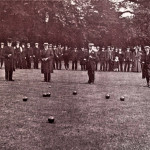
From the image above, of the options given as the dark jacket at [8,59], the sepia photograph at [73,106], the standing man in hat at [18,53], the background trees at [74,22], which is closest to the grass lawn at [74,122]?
the sepia photograph at [73,106]

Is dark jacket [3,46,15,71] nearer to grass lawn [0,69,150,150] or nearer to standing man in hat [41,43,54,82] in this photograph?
standing man in hat [41,43,54,82]

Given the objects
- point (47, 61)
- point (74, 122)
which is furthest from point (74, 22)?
point (74, 122)

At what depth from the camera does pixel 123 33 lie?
50.9 meters

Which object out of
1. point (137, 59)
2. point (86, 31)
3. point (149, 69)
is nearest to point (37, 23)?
point (86, 31)

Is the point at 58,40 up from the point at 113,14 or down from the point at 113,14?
down

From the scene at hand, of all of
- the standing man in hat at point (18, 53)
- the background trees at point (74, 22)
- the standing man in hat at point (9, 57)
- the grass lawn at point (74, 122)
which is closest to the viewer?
the grass lawn at point (74, 122)

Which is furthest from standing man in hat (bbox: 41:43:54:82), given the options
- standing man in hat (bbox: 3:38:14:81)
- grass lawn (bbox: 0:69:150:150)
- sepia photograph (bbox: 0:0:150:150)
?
grass lawn (bbox: 0:69:150:150)

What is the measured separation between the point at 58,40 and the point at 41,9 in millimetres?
4336

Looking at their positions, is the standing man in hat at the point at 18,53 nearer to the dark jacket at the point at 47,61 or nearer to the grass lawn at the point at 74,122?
the dark jacket at the point at 47,61

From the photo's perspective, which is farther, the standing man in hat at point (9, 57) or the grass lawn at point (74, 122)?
the standing man in hat at point (9, 57)

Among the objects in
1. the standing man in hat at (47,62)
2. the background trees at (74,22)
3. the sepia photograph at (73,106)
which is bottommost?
the sepia photograph at (73,106)

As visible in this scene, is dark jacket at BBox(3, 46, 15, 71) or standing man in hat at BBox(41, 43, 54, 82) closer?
dark jacket at BBox(3, 46, 15, 71)

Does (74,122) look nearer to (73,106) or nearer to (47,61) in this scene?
(73,106)

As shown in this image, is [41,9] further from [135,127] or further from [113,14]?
[135,127]
